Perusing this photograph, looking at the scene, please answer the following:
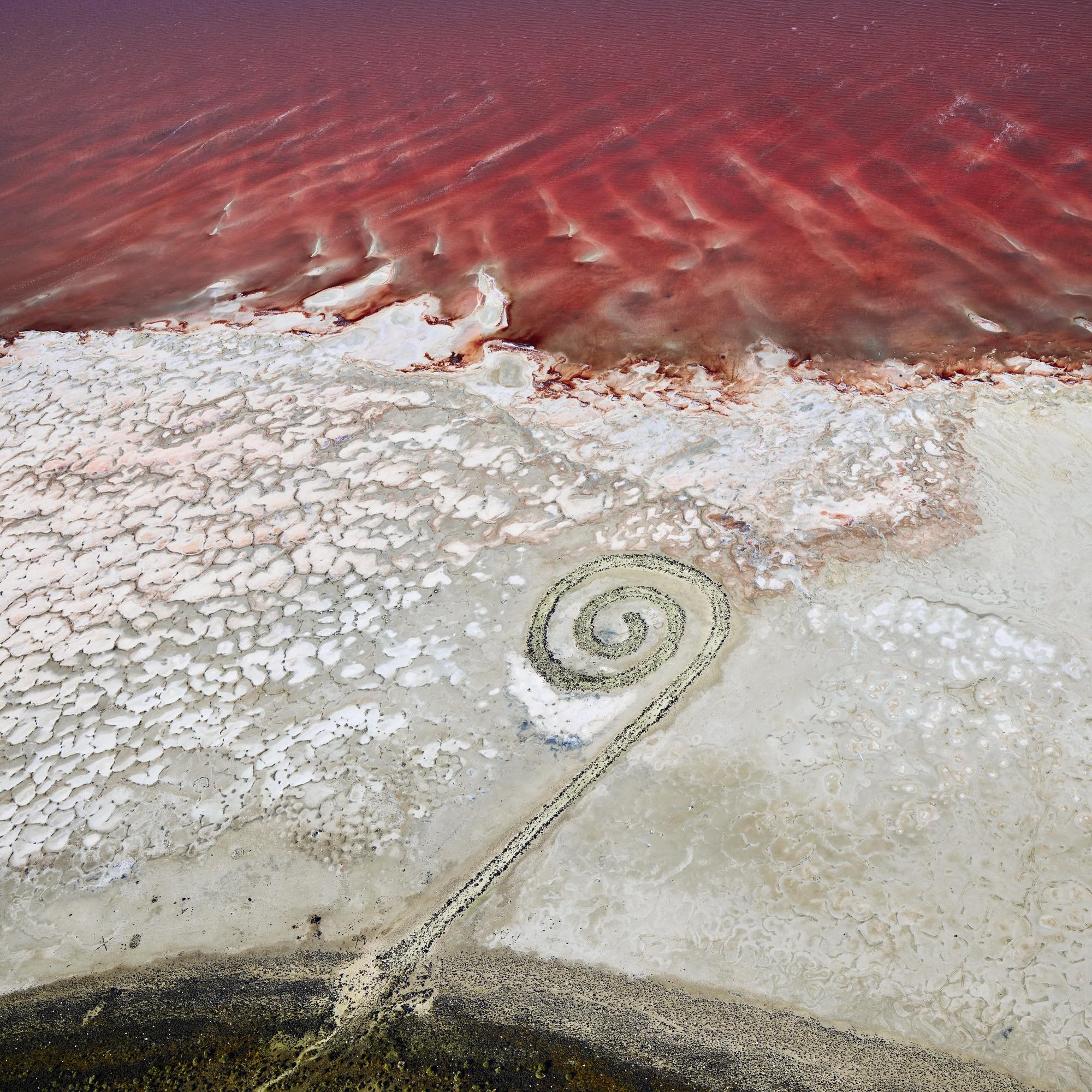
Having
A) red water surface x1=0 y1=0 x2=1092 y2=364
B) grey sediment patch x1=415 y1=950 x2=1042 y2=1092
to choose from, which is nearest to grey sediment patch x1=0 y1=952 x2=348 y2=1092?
grey sediment patch x1=415 y1=950 x2=1042 y2=1092

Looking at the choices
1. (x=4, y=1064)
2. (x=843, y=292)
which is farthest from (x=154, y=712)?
(x=843, y=292)

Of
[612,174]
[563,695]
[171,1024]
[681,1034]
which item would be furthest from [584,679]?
[612,174]

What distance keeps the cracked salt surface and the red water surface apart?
4.23 feet

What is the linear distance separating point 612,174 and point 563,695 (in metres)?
6.50

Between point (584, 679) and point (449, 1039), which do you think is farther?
point (584, 679)

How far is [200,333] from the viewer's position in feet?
26.9

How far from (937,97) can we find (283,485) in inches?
328

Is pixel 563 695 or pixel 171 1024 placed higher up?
pixel 563 695

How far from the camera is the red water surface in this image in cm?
756

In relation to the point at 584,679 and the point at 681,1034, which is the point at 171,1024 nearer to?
the point at 681,1034

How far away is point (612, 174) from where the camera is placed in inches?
361

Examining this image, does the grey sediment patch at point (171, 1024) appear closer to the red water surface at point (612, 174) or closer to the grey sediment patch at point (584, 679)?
A: the grey sediment patch at point (584, 679)

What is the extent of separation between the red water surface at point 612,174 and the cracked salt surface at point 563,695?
4.23ft

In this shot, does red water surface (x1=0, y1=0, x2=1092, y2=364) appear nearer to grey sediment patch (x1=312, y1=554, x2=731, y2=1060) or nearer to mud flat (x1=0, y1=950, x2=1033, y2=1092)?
grey sediment patch (x1=312, y1=554, x2=731, y2=1060)
